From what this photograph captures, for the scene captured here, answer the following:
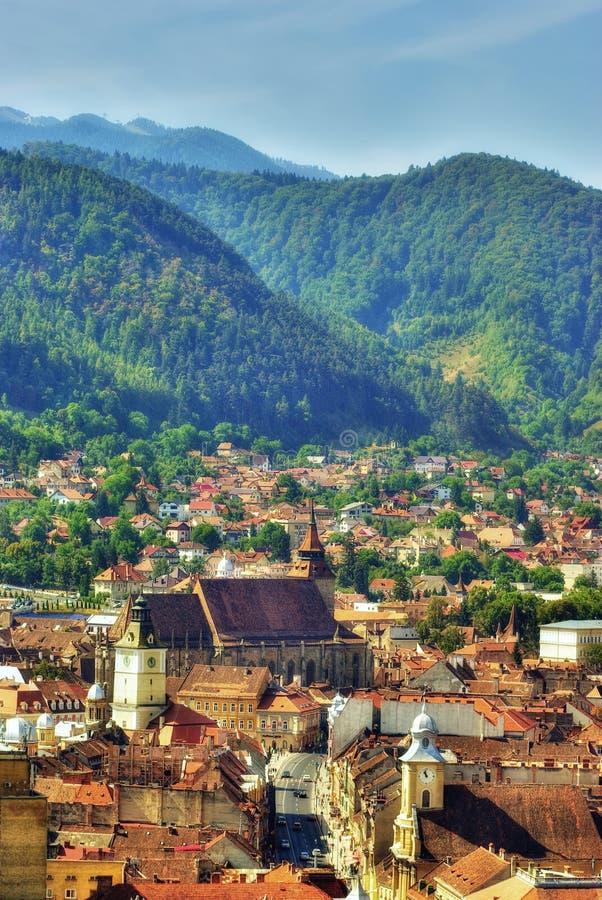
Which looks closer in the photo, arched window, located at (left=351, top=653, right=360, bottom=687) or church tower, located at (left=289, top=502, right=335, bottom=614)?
arched window, located at (left=351, top=653, right=360, bottom=687)

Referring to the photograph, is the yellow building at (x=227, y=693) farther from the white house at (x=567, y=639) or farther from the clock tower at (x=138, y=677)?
the white house at (x=567, y=639)

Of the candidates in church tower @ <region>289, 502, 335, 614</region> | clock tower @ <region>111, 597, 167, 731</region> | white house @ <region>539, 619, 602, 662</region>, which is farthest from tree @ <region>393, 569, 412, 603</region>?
clock tower @ <region>111, 597, 167, 731</region>

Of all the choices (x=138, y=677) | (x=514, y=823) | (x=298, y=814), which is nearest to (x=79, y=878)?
(x=514, y=823)

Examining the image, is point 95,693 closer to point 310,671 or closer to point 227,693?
point 227,693

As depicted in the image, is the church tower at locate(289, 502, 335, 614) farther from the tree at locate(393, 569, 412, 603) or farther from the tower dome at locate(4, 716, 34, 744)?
the tower dome at locate(4, 716, 34, 744)

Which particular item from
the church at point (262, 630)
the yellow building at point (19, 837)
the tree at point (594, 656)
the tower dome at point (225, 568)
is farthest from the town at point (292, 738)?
the tower dome at point (225, 568)
